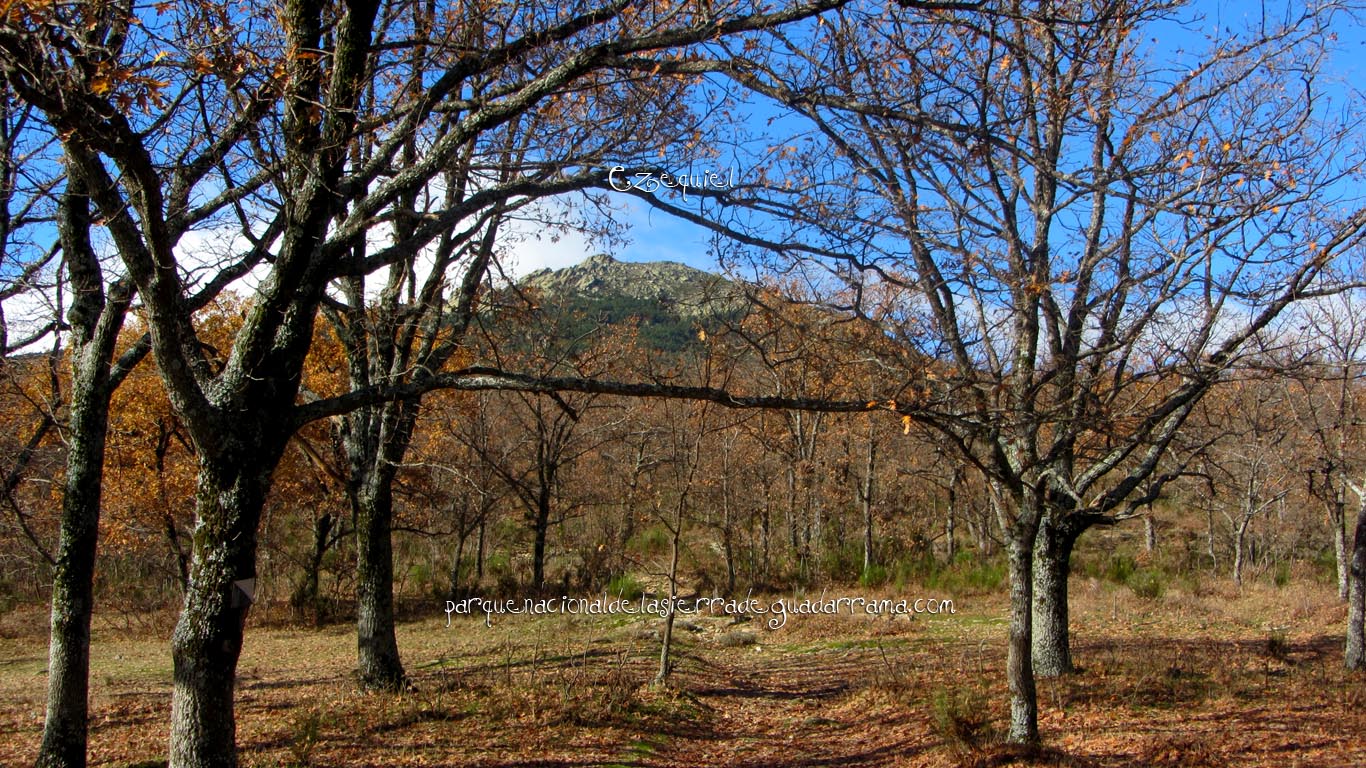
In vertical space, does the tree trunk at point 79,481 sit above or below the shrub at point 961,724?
above

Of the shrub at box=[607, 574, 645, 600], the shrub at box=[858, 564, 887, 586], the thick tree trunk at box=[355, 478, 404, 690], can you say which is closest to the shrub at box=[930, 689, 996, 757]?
the thick tree trunk at box=[355, 478, 404, 690]

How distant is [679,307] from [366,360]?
4581 millimetres

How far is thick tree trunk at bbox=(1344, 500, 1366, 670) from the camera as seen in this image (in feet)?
34.9

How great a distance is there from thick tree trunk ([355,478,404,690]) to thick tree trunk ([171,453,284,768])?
167 inches

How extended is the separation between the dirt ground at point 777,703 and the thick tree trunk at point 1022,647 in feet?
0.73

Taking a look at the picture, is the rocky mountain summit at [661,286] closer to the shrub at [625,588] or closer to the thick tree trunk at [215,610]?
the thick tree trunk at [215,610]

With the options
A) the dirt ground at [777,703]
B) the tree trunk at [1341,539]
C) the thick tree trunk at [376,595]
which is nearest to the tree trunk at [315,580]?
the dirt ground at [777,703]

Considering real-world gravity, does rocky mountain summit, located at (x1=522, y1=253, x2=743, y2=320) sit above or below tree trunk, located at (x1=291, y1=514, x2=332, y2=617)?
above

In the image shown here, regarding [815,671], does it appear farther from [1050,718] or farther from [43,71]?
[43,71]

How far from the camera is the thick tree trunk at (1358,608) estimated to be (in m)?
10.6

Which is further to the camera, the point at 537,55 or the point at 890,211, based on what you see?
the point at 890,211

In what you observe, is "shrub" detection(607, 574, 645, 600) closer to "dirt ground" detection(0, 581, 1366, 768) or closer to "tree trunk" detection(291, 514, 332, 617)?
"dirt ground" detection(0, 581, 1366, 768)

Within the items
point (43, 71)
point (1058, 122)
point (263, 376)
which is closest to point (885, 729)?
point (1058, 122)

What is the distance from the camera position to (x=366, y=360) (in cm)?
942
